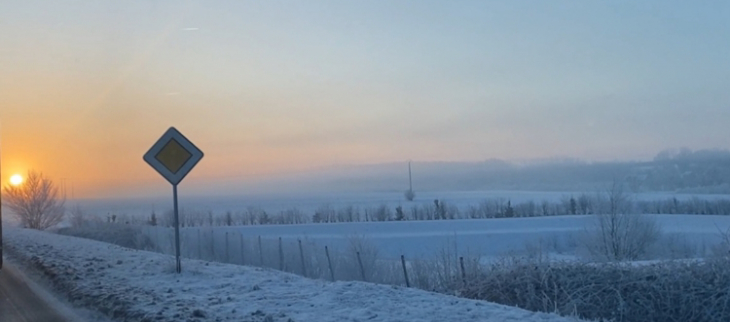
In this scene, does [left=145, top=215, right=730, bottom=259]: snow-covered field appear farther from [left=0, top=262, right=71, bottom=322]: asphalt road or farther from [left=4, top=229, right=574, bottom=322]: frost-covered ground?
[left=4, top=229, right=574, bottom=322]: frost-covered ground

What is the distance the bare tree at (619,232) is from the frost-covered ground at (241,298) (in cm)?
4062

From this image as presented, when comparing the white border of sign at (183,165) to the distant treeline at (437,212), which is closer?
the white border of sign at (183,165)

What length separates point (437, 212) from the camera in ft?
330

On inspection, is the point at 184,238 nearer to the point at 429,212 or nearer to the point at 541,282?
the point at 541,282

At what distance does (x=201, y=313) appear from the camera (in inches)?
436

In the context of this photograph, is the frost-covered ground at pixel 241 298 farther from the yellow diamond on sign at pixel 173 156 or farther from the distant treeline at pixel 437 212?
the distant treeline at pixel 437 212

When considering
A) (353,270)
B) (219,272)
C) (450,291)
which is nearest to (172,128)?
(219,272)

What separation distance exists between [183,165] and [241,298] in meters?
4.32

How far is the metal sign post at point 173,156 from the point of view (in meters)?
15.5

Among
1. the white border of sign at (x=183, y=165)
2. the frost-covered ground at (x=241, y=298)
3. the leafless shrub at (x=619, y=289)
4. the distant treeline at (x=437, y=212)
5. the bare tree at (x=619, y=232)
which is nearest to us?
the frost-covered ground at (x=241, y=298)

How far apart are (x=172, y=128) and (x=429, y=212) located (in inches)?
3408

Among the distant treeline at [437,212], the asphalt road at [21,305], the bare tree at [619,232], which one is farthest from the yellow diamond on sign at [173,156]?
the distant treeline at [437,212]

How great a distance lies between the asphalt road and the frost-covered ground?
2.02 feet

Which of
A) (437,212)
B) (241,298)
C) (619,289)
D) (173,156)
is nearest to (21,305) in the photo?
(173,156)
